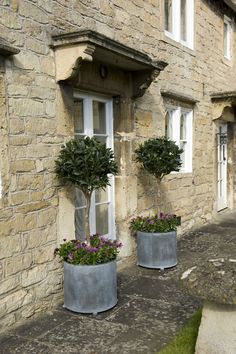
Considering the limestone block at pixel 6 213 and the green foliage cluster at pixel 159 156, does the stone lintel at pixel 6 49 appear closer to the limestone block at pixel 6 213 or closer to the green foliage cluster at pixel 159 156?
the limestone block at pixel 6 213

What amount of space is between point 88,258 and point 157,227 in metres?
1.67

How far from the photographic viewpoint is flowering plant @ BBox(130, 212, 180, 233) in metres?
5.26

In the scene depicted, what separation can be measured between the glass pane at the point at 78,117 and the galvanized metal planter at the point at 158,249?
163 cm

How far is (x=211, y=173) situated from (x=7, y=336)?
628 centimetres

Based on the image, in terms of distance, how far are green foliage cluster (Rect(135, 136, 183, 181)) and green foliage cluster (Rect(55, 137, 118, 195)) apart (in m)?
1.44

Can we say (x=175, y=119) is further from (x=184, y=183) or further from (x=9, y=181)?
(x=9, y=181)

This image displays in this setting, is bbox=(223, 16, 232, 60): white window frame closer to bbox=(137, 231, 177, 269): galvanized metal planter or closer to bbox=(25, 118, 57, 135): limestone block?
bbox=(137, 231, 177, 269): galvanized metal planter

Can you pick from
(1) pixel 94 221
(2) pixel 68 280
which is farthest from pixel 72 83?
(2) pixel 68 280

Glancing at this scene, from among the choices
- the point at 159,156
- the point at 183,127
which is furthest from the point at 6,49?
the point at 183,127

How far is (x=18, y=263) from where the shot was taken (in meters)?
3.64

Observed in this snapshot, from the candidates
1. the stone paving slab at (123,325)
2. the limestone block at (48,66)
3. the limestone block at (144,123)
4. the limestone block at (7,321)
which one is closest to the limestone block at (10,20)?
the limestone block at (48,66)

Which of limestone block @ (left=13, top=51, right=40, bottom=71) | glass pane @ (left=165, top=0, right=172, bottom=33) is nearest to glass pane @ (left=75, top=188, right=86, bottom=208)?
limestone block @ (left=13, top=51, right=40, bottom=71)

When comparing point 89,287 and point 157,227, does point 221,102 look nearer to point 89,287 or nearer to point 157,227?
point 157,227

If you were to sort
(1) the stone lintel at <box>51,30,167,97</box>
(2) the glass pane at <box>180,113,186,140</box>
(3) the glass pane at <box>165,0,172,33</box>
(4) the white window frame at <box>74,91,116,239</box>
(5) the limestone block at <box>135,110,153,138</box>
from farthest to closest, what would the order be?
(2) the glass pane at <box>180,113,186,140</box> < (3) the glass pane at <box>165,0,172,33</box> < (5) the limestone block at <box>135,110,153,138</box> < (4) the white window frame at <box>74,91,116,239</box> < (1) the stone lintel at <box>51,30,167,97</box>
